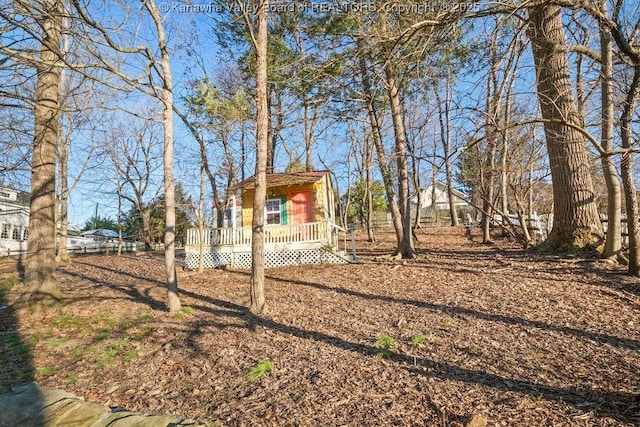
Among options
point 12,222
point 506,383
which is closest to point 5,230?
point 12,222

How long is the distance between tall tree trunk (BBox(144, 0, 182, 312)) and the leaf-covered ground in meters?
0.50

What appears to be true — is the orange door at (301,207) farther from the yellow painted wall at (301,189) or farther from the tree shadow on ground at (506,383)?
the tree shadow on ground at (506,383)

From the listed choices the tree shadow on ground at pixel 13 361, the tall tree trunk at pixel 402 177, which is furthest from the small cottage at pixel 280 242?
the tree shadow on ground at pixel 13 361

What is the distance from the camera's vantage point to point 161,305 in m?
6.75

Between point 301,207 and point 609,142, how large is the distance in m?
10.5

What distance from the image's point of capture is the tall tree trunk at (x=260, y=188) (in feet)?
19.2

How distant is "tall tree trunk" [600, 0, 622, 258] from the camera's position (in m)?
5.33

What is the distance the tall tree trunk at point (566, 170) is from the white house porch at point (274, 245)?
19.6 ft

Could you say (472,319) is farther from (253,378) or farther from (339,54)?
(339,54)

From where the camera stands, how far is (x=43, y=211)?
247 inches

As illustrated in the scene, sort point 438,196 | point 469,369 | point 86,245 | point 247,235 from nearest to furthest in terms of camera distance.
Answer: point 469,369 < point 247,235 < point 86,245 < point 438,196

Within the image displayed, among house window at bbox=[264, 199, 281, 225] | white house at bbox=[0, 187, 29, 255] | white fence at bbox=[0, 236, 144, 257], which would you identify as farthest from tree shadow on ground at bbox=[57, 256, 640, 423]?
white house at bbox=[0, 187, 29, 255]

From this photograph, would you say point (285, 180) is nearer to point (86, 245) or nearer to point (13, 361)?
point (13, 361)

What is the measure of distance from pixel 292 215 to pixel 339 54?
9.51 m
